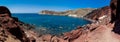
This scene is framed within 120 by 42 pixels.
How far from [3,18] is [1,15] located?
1747 mm

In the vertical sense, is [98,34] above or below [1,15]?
below

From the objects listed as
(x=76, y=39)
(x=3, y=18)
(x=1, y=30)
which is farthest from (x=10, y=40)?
(x=76, y=39)

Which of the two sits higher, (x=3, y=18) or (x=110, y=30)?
(x=3, y=18)

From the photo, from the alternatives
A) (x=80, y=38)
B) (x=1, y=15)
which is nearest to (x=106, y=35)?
(x=80, y=38)

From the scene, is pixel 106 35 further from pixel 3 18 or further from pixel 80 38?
pixel 3 18

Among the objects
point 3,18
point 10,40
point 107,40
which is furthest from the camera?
point 107,40

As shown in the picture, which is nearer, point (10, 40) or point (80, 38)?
point (10, 40)

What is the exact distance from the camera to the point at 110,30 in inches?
2562

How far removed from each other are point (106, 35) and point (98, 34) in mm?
2369

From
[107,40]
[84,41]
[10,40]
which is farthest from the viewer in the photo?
[84,41]

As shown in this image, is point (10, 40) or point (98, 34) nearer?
point (10, 40)

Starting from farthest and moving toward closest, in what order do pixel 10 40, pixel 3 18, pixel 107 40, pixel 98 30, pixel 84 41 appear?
pixel 98 30 < pixel 84 41 < pixel 107 40 < pixel 3 18 < pixel 10 40

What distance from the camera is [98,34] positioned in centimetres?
6291

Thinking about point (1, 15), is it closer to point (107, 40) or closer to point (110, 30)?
point (107, 40)
